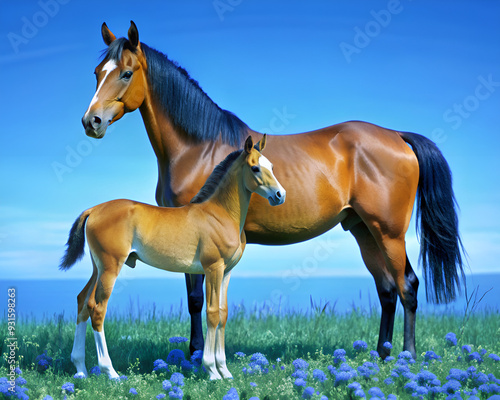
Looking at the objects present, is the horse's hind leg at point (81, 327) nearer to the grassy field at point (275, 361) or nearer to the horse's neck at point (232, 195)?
the grassy field at point (275, 361)

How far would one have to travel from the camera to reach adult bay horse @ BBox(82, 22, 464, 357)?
526 cm

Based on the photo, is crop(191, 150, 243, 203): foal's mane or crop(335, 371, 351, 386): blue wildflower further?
crop(191, 150, 243, 203): foal's mane

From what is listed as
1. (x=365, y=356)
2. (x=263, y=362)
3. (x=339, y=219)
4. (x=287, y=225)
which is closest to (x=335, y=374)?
(x=263, y=362)

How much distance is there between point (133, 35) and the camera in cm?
509

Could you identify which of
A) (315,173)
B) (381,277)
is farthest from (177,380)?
(381,277)

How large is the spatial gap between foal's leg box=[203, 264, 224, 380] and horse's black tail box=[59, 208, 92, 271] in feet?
3.90

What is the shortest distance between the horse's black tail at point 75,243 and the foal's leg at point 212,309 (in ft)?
3.90

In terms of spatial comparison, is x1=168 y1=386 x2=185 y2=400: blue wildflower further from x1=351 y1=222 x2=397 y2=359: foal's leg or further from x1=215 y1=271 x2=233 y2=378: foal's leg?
x1=351 y1=222 x2=397 y2=359: foal's leg

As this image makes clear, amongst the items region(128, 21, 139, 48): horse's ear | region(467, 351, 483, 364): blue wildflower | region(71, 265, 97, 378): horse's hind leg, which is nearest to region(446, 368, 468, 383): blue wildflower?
region(467, 351, 483, 364): blue wildflower

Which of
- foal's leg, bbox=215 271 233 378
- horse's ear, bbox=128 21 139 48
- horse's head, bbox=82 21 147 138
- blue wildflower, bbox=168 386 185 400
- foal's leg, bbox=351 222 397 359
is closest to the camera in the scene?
blue wildflower, bbox=168 386 185 400

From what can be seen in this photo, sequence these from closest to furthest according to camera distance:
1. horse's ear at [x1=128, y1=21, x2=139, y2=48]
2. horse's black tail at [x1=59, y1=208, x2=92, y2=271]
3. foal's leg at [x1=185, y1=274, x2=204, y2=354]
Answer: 1. horse's black tail at [x1=59, y1=208, x2=92, y2=271]
2. horse's ear at [x1=128, y1=21, x2=139, y2=48]
3. foal's leg at [x1=185, y1=274, x2=204, y2=354]

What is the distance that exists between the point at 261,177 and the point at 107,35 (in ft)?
7.83

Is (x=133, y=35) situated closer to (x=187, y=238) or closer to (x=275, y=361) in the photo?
(x=187, y=238)

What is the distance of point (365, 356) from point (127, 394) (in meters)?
2.59
